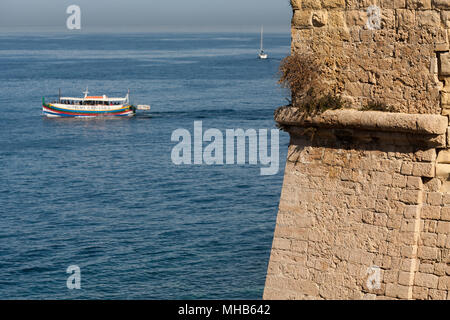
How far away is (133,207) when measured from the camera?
1930 inches

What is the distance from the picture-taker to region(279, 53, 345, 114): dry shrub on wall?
7.48 metres

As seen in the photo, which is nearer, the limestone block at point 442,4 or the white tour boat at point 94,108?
the limestone block at point 442,4

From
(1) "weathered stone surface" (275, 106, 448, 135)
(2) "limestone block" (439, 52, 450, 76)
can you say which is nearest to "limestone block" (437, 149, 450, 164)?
(1) "weathered stone surface" (275, 106, 448, 135)

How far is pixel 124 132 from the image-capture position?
74.4m

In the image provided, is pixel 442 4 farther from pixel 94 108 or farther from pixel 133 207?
pixel 94 108

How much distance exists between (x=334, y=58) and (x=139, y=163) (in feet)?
174

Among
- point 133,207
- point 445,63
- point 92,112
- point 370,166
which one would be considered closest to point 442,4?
point 445,63

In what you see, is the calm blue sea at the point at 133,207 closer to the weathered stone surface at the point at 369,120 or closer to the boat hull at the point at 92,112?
the boat hull at the point at 92,112

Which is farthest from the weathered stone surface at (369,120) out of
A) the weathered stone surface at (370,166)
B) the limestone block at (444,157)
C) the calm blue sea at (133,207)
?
the calm blue sea at (133,207)

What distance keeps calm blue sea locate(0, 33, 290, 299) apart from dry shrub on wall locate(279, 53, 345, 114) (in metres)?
28.1

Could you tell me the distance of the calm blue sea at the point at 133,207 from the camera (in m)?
37.4

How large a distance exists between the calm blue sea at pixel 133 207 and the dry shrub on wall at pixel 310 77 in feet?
92.1

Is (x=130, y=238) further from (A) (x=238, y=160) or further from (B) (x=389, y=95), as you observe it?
(B) (x=389, y=95)

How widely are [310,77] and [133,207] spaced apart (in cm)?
4223
